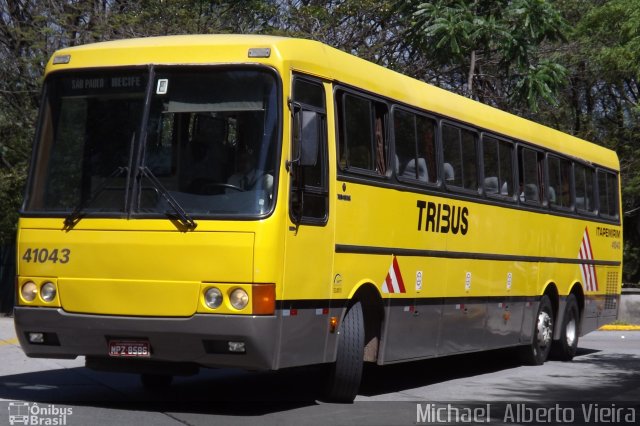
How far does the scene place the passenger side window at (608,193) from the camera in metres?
19.5

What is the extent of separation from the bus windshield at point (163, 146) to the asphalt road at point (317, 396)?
1.78m

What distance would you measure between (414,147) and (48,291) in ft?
14.5

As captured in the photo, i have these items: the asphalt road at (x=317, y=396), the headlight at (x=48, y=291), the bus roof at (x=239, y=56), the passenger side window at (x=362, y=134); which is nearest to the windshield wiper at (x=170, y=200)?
the bus roof at (x=239, y=56)

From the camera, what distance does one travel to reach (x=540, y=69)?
21.1 metres

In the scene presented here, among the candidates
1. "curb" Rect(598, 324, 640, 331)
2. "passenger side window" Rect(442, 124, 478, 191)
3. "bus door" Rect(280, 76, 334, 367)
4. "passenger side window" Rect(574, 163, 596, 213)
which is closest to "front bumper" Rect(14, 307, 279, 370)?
"bus door" Rect(280, 76, 334, 367)

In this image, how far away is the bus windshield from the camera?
33.0 feet

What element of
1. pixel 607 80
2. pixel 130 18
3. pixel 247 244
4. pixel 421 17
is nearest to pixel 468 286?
pixel 247 244

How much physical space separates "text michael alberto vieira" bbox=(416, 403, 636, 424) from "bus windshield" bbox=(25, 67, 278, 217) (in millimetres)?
2598

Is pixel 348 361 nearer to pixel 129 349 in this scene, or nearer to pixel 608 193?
A: pixel 129 349

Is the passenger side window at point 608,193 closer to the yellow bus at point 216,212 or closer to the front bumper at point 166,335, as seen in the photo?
the yellow bus at point 216,212

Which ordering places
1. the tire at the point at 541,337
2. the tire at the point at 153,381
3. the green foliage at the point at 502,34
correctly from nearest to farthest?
1. the tire at the point at 153,381
2. the tire at the point at 541,337
3. the green foliage at the point at 502,34

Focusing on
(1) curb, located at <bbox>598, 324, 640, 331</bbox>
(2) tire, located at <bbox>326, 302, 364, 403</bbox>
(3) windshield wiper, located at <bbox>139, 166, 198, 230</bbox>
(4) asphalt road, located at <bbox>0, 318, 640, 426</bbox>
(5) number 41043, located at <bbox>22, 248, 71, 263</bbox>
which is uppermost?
(3) windshield wiper, located at <bbox>139, 166, 198, 230</bbox>

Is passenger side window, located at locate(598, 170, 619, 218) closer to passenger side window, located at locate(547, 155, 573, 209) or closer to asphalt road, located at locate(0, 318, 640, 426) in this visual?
passenger side window, located at locate(547, 155, 573, 209)

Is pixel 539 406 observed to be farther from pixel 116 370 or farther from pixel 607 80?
pixel 607 80
